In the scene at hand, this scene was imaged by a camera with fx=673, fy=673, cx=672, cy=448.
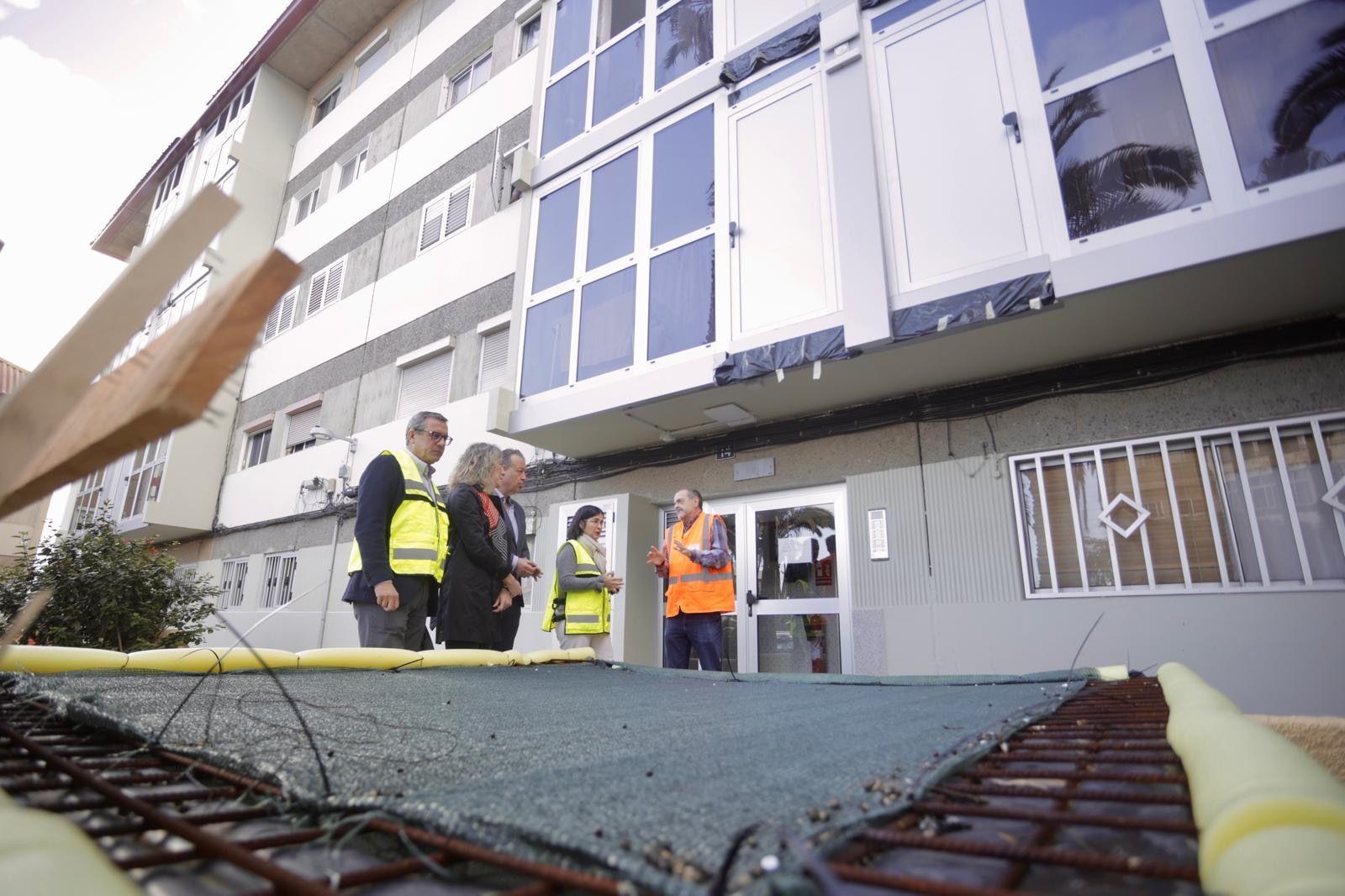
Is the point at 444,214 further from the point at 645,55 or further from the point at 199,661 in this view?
the point at 199,661

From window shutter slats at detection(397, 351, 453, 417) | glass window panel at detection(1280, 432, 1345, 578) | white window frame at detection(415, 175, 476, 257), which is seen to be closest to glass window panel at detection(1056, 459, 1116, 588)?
glass window panel at detection(1280, 432, 1345, 578)

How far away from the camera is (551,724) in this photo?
1496 millimetres

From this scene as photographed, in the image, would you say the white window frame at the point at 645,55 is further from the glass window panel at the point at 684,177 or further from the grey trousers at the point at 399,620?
the grey trousers at the point at 399,620

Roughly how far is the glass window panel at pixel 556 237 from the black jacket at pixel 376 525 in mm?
3862

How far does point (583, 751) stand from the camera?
1145 mm

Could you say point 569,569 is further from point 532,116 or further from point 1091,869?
point 532,116

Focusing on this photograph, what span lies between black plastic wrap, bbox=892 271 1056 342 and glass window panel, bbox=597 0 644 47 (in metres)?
5.30

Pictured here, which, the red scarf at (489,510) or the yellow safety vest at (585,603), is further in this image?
the yellow safety vest at (585,603)

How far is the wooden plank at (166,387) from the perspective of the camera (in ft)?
1.62

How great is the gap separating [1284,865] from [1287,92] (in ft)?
16.0

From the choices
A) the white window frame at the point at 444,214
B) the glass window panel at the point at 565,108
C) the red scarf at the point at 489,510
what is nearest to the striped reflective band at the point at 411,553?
the red scarf at the point at 489,510

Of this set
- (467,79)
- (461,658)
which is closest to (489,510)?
(461,658)

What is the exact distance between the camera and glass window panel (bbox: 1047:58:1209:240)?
3852 mm

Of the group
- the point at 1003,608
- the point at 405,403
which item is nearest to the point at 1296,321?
the point at 1003,608
